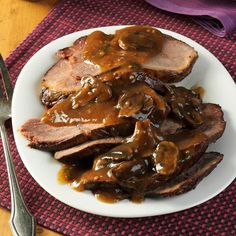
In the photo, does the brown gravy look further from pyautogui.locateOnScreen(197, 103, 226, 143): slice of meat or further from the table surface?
the table surface

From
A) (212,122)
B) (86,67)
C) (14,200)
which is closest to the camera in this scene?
(14,200)

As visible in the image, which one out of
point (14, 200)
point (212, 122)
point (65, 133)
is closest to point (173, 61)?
point (212, 122)

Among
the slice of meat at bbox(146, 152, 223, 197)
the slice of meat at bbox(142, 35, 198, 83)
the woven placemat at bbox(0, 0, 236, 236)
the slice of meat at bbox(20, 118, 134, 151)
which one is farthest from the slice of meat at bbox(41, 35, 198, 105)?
the slice of meat at bbox(146, 152, 223, 197)

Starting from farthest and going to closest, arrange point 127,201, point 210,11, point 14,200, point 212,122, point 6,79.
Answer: point 210,11, point 6,79, point 212,122, point 14,200, point 127,201

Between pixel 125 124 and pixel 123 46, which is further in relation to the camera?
pixel 123 46

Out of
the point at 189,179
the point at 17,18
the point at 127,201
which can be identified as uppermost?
Answer: the point at 189,179

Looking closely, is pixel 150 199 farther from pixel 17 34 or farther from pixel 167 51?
pixel 17 34

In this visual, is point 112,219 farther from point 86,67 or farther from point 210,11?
point 210,11
